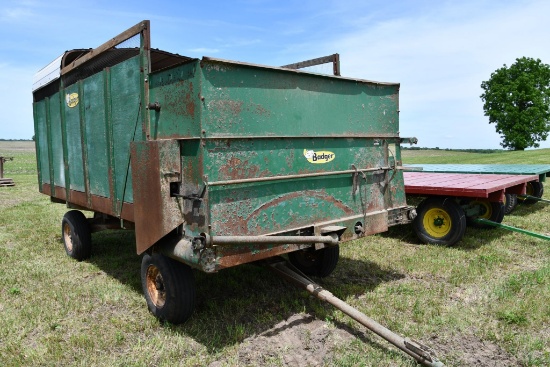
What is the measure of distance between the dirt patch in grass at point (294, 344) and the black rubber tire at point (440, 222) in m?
3.36

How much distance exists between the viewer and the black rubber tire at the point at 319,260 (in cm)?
495

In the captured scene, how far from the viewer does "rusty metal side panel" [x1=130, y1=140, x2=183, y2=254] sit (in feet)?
11.2

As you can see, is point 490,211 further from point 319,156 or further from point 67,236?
point 67,236

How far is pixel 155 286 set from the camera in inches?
160

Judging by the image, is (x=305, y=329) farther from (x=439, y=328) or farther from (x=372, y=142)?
(x=372, y=142)

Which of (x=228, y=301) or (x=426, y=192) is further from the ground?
(x=426, y=192)

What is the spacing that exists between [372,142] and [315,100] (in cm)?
93

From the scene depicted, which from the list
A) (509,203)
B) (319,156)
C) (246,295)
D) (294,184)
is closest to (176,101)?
(294,184)

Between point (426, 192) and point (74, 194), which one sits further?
point (426, 192)

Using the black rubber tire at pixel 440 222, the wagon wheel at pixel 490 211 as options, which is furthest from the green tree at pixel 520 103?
the black rubber tire at pixel 440 222

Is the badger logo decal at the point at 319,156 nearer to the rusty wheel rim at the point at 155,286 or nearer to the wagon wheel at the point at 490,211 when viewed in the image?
the rusty wheel rim at the point at 155,286

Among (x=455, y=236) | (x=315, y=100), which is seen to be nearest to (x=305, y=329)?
(x=315, y=100)

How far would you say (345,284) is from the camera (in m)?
4.90

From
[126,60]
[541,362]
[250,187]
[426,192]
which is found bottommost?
[541,362]
